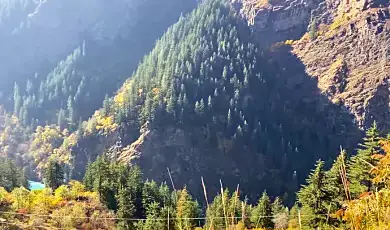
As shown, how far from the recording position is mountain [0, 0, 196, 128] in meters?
109

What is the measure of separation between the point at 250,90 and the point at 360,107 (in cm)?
2268

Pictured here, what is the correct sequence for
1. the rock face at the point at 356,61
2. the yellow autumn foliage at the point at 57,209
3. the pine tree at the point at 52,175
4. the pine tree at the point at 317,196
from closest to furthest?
1. the pine tree at the point at 317,196
2. the yellow autumn foliage at the point at 57,209
3. the pine tree at the point at 52,175
4. the rock face at the point at 356,61

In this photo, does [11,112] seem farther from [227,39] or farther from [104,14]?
[227,39]

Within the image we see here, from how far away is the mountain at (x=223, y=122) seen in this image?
71.4 metres

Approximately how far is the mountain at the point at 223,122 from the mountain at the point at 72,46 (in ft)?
80.7

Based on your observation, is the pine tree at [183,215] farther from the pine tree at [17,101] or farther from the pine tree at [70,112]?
the pine tree at [17,101]

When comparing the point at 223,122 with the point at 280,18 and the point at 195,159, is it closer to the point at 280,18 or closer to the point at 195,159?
the point at 195,159

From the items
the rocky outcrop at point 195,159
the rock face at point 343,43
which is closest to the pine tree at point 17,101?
the rocky outcrop at point 195,159

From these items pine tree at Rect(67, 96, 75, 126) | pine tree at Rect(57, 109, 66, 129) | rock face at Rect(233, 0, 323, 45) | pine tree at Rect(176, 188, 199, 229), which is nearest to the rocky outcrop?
pine tree at Rect(67, 96, 75, 126)

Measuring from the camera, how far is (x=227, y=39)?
9256 cm

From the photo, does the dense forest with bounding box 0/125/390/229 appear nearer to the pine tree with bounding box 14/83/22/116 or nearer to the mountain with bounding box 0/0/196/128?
the mountain with bounding box 0/0/196/128

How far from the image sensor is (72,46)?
130 metres

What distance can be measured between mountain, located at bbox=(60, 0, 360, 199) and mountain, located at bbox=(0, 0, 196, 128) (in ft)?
80.7

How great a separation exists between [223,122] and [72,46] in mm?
76437
